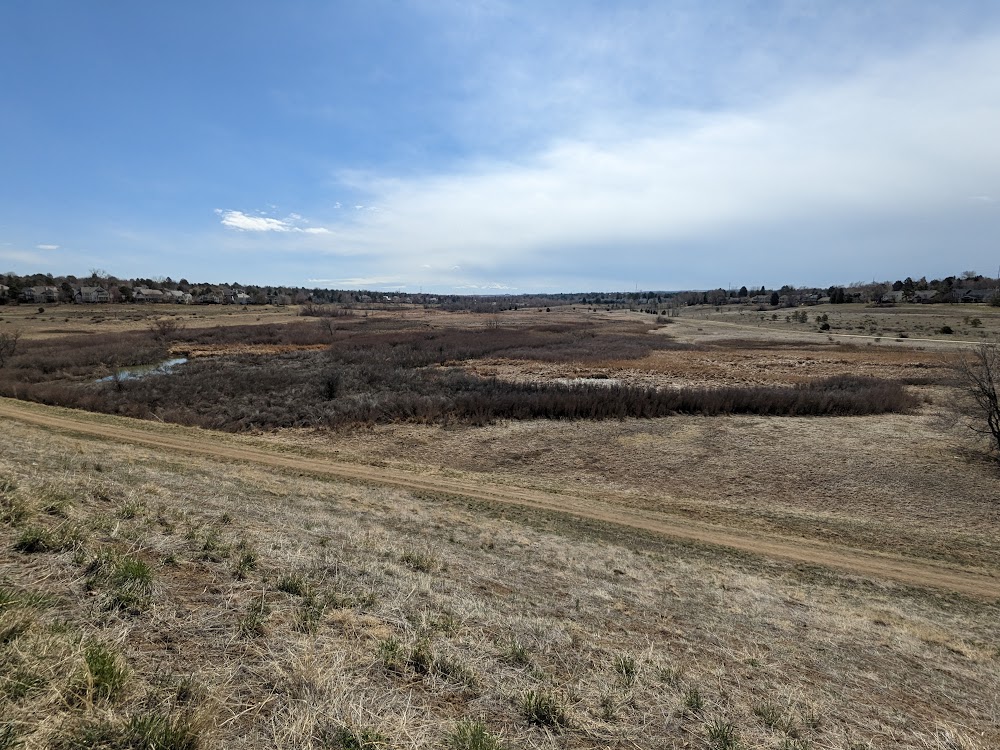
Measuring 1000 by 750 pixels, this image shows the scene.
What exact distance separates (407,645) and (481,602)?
1.91 metres

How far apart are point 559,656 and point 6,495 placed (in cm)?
743

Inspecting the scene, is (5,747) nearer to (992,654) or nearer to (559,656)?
(559,656)

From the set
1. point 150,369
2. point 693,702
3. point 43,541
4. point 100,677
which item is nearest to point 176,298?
point 150,369

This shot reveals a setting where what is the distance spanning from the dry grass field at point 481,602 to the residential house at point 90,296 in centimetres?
13766

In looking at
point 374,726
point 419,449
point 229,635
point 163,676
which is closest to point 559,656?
point 374,726

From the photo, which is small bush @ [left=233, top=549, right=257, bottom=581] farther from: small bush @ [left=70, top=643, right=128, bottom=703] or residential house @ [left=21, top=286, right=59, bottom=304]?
residential house @ [left=21, top=286, right=59, bottom=304]

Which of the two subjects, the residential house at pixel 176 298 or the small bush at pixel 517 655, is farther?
the residential house at pixel 176 298

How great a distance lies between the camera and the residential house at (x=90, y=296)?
121 meters

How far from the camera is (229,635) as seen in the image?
4262 millimetres

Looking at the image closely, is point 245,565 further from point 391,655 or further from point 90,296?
point 90,296

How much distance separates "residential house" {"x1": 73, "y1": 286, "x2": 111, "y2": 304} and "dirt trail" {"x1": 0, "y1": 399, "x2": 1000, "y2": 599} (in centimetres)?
13163

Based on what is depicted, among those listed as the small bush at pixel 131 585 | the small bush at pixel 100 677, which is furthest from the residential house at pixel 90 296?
the small bush at pixel 100 677

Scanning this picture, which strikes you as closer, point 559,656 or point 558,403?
point 559,656

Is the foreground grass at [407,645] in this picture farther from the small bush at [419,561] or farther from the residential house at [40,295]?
the residential house at [40,295]
